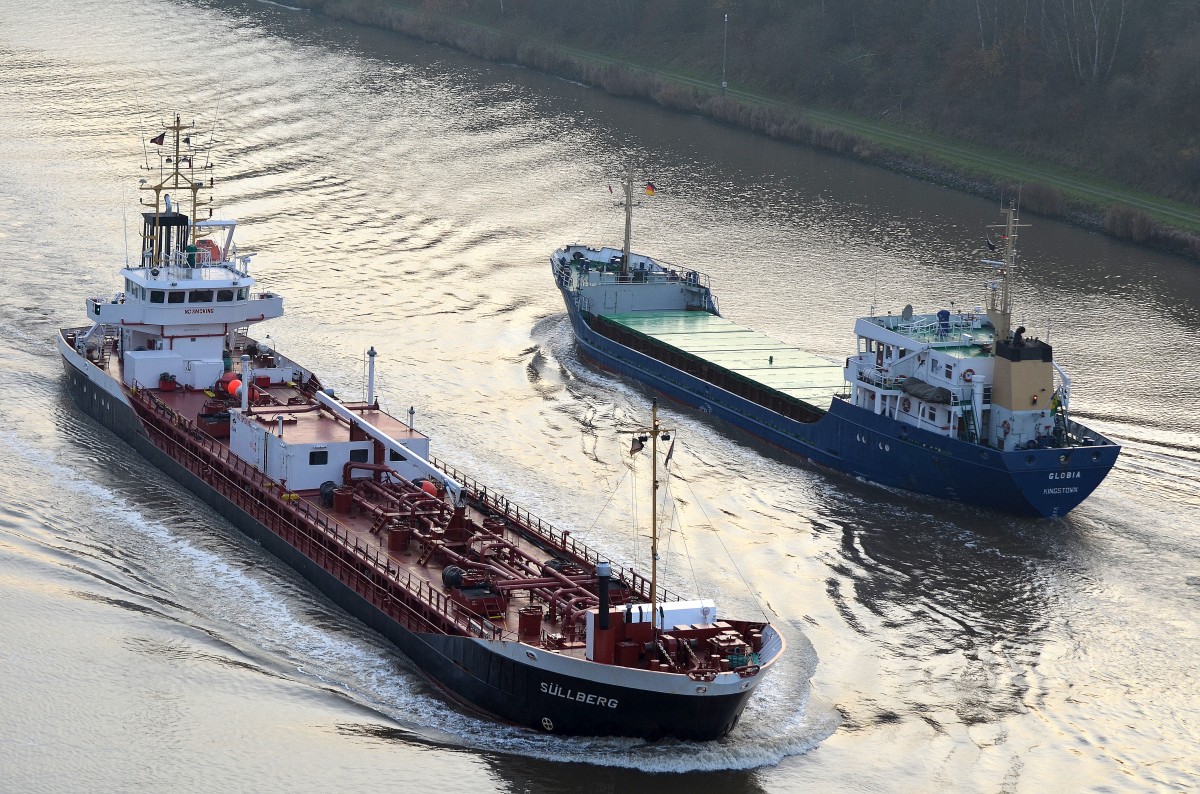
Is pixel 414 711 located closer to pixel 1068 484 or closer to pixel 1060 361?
pixel 1068 484

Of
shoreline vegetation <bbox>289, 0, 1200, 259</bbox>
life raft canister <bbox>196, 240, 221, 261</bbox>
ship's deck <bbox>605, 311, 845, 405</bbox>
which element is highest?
shoreline vegetation <bbox>289, 0, 1200, 259</bbox>

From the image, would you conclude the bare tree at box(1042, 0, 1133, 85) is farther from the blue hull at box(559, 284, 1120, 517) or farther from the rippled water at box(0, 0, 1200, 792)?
the blue hull at box(559, 284, 1120, 517)

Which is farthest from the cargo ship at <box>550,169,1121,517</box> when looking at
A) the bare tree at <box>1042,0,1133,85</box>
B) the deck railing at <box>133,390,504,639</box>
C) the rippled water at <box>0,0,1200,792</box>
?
the bare tree at <box>1042,0,1133,85</box>

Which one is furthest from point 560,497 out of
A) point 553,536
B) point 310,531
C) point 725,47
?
point 725,47

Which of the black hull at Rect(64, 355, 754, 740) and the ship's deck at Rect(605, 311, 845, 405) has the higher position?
the ship's deck at Rect(605, 311, 845, 405)

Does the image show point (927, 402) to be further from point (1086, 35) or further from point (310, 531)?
point (1086, 35)

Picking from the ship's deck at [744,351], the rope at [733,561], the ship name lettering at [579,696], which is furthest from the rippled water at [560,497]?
the ship's deck at [744,351]

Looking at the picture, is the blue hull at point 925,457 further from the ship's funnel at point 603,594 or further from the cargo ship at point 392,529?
the ship's funnel at point 603,594
